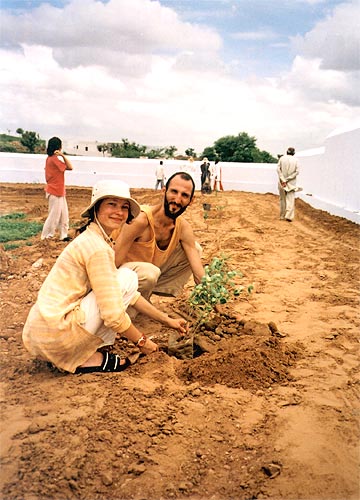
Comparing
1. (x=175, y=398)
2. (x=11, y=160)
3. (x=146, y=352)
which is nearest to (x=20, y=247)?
(x=146, y=352)

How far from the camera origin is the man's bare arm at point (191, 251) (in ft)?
12.4

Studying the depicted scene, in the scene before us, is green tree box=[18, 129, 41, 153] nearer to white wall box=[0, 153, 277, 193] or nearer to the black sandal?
white wall box=[0, 153, 277, 193]

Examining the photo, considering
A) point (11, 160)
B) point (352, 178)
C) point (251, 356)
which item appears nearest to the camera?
point (251, 356)

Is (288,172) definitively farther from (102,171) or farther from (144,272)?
(102,171)

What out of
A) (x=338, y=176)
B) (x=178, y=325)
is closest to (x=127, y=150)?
(x=338, y=176)

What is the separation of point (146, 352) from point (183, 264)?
124 cm

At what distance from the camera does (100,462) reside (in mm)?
2006

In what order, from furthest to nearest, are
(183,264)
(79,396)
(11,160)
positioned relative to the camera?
(11,160), (183,264), (79,396)

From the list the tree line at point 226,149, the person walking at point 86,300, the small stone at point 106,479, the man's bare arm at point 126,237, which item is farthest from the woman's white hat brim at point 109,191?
the tree line at point 226,149

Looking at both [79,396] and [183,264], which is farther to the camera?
[183,264]

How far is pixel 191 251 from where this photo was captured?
3.85 m

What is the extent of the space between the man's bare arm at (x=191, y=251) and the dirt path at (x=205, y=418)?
0.40 m

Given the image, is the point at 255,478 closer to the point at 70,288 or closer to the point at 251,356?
the point at 251,356

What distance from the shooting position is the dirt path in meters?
1.91
